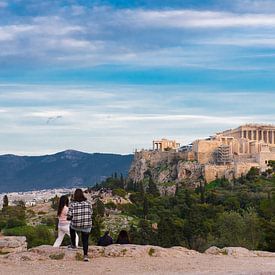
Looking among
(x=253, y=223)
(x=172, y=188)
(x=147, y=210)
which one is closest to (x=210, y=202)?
(x=147, y=210)

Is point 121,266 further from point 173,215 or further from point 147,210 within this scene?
point 147,210

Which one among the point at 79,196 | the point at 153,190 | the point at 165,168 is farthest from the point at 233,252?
the point at 165,168

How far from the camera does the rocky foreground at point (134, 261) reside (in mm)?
14180

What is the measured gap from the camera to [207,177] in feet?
364

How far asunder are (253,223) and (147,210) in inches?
1516

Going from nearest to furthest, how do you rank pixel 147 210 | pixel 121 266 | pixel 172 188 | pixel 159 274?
pixel 159 274, pixel 121 266, pixel 147 210, pixel 172 188

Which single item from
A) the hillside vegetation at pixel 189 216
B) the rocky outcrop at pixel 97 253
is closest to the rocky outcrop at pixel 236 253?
the rocky outcrop at pixel 97 253

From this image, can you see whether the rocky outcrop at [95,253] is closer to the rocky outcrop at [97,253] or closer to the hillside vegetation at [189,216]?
the rocky outcrop at [97,253]

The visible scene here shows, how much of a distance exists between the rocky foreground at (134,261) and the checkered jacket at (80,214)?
77 cm

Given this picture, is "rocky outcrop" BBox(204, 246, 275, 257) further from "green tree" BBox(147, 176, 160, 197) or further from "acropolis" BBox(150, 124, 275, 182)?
"acropolis" BBox(150, 124, 275, 182)

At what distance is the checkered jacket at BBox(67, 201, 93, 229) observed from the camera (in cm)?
1520

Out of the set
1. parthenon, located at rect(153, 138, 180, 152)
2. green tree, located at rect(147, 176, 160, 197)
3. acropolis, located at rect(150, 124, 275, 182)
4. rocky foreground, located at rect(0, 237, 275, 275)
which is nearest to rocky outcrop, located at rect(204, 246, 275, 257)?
rocky foreground, located at rect(0, 237, 275, 275)

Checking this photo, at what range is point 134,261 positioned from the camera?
603 inches

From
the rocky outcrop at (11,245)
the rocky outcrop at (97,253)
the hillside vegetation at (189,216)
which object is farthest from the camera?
the hillside vegetation at (189,216)
